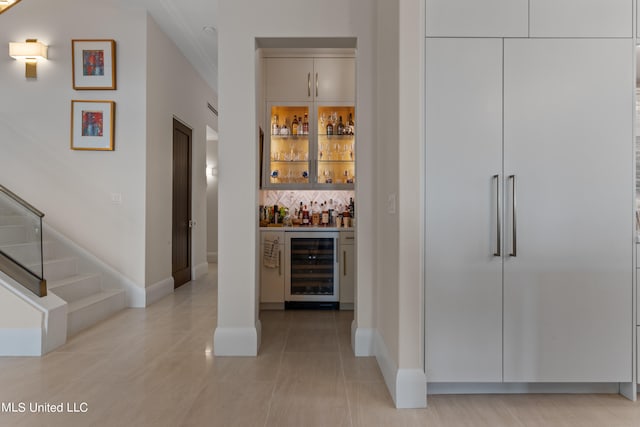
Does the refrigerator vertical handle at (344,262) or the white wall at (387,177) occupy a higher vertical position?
the white wall at (387,177)

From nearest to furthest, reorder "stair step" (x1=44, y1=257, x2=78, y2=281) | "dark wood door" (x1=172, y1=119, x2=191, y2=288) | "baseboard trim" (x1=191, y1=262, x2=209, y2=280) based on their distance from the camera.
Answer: "stair step" (x1=44, y1=257, x2=78, y2=281) < "dark wood door" (x1=172, y1=119, x2=191, y2=288) < "baseboard trim" (x1=191, y1=262, x2=209, y2=280)

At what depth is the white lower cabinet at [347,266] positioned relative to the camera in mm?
4379

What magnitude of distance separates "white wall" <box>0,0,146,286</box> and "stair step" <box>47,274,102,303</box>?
0.28 metres

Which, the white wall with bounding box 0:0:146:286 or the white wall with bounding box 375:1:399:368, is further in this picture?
the white wall with bounding box 0:0:146:286

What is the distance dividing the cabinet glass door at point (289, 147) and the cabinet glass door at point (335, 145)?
0.57 feet

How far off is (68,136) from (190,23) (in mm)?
1954

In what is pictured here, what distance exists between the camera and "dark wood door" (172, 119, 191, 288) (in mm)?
5531

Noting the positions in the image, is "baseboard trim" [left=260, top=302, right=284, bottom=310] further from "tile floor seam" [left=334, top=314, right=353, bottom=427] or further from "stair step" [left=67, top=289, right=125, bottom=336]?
"stair step" [left=67, top=289, right=125, bottom=336]

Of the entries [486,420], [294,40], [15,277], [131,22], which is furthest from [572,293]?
[131,22]

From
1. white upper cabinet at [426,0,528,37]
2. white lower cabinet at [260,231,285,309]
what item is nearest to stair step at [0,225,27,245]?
white lower cabinet at [260,231,285,309]

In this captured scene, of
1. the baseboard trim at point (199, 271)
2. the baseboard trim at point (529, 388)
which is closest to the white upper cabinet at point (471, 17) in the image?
the baseboard trim at point (529, 388)

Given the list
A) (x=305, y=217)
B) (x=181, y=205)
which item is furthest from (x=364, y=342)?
(x=181, y=205)

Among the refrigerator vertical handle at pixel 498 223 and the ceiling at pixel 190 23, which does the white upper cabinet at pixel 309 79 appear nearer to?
the ceiling at pixel 190 23

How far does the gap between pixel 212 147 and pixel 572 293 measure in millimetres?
8016
